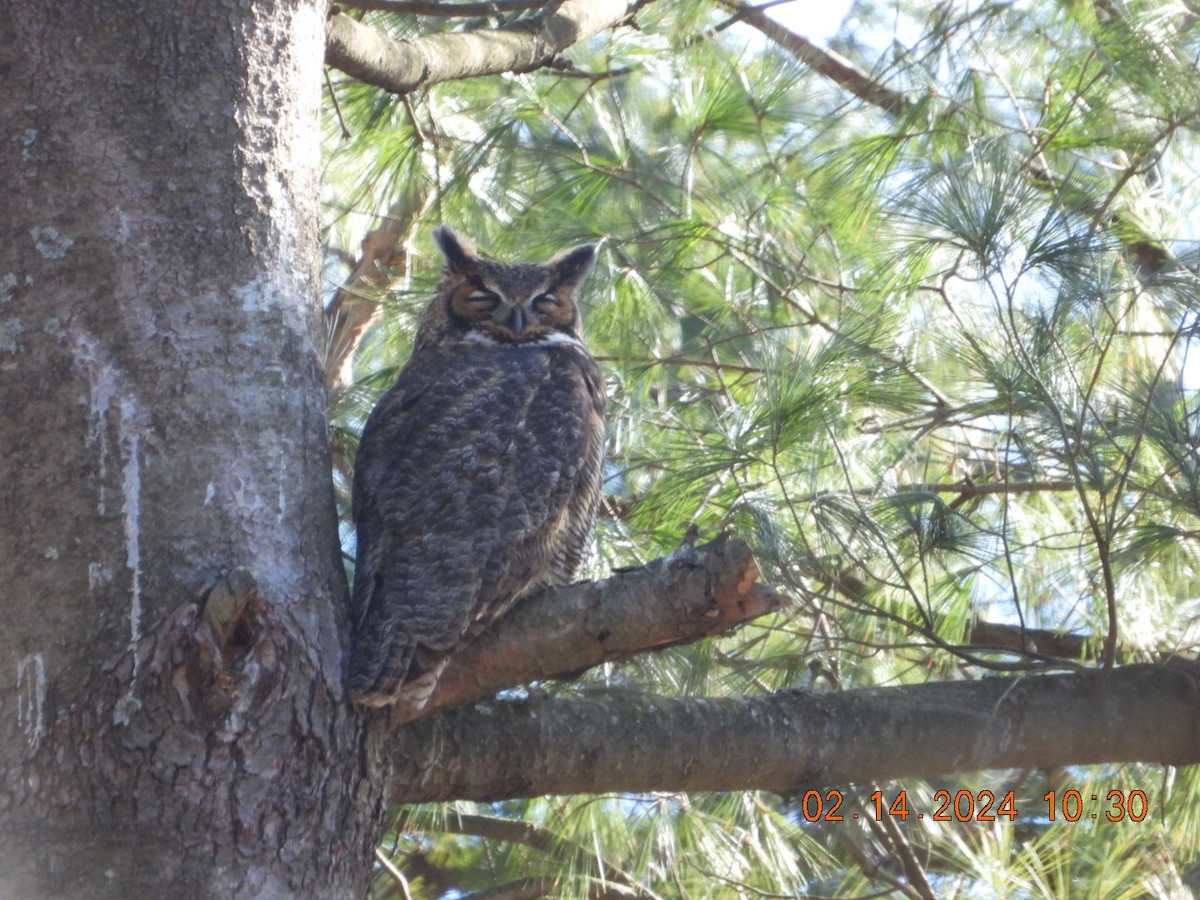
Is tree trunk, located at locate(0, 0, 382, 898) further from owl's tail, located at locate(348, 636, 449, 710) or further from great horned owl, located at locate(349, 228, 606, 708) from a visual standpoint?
great horned owl, located at locate(349, 228, 606, 708)

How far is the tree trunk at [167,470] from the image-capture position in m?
1.46

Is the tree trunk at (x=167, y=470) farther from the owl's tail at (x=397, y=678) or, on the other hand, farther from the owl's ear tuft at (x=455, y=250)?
the owl's ear tuft at (x=455, y=250)

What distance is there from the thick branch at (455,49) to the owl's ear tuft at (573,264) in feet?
1.36

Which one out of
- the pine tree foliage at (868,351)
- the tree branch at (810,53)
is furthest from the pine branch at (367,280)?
the tree branch at (810,53)

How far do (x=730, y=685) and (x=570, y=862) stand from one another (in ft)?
2.03

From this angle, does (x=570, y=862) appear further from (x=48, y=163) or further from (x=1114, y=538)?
(x=48, y=163)

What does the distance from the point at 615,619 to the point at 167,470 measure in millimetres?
610

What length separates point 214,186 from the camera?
180 cm

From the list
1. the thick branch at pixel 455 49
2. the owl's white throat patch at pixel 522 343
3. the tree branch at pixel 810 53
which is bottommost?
the owl's white throat patch at pixel 522 343

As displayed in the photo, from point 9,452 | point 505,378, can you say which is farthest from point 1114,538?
point 9,452
